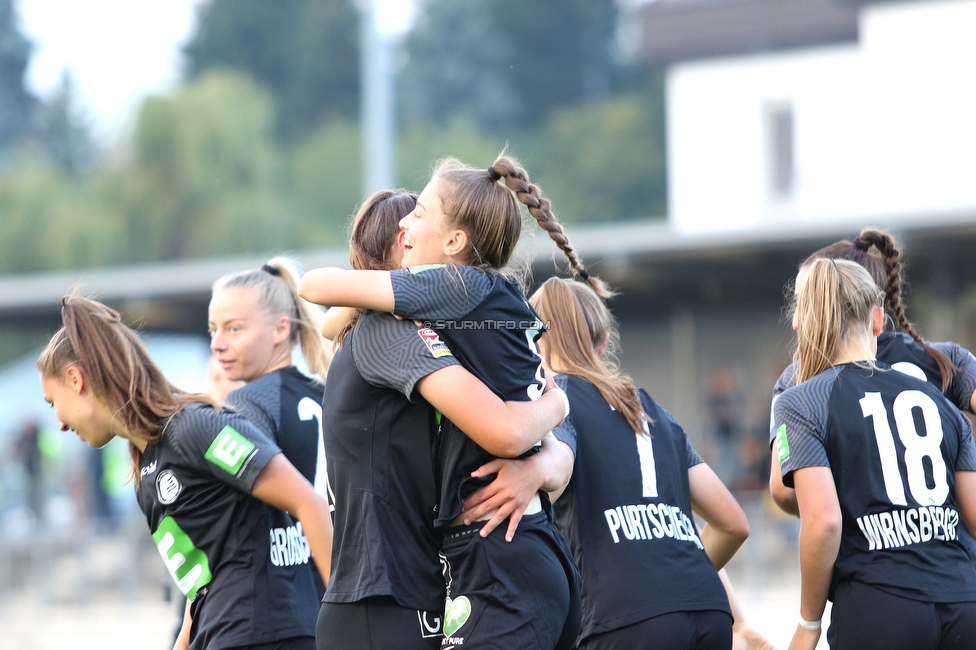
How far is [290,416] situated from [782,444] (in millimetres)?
1692

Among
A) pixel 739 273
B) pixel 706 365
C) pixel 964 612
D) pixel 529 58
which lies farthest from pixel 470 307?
pixel 529 58

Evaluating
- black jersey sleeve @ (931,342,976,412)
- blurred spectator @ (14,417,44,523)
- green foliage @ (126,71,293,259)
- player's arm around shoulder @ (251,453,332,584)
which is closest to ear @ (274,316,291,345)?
player's arm around shoulder @ (251,453,332,584)

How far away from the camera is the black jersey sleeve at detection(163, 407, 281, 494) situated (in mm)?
3555

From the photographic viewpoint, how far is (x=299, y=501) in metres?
3.59

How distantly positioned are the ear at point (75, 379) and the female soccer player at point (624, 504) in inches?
57.4

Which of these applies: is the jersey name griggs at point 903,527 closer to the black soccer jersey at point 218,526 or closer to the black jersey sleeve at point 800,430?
the black jersey sleeve at point 800,430

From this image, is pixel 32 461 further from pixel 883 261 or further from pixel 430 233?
pixel 430 233

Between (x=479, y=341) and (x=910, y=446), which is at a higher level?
(x=479, y=341)

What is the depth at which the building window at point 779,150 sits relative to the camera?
23375 millimetres

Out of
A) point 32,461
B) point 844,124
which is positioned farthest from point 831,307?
point 844,124

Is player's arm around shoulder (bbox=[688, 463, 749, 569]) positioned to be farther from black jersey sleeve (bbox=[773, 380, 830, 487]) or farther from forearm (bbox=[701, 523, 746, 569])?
black jersey sleeve (bbox=[773, 380, 830, 487])

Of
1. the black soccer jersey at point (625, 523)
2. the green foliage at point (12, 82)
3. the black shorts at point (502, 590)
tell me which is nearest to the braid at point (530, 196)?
the black shorts at point (502, 590)

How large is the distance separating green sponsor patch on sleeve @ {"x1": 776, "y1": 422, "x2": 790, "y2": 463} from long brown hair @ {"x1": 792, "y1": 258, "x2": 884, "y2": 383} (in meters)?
0.23

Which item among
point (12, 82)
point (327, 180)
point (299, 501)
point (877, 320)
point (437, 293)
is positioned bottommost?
point (327, 180)
